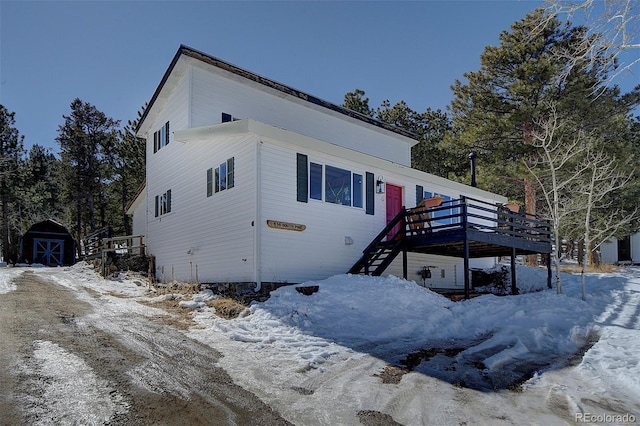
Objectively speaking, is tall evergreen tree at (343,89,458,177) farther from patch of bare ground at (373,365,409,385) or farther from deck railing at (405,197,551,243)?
patch of bare ground at (373,365,409,385)

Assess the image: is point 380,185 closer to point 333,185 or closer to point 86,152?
point 333,185

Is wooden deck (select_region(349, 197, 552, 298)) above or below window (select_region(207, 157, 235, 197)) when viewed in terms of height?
below

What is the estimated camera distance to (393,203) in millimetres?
14062

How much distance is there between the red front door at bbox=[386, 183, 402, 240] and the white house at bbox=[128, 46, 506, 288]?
4cm

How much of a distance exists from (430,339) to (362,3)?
1035cm

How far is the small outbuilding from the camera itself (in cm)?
2731

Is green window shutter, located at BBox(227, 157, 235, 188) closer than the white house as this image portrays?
No

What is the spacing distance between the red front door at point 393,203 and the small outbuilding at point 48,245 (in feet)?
78.6

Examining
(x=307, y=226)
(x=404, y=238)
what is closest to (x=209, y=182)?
(x=307, y=226)

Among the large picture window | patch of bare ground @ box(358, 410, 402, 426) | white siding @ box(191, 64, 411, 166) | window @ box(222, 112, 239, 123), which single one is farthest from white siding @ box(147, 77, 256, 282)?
patch of bare ground @ box(358, 410, 402, 426)

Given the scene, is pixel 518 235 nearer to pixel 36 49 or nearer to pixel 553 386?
pixel 553 386

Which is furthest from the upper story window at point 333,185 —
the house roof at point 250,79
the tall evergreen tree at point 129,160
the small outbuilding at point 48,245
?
the small outbuilding at point 48,245

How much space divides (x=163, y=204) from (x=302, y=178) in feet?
24.5

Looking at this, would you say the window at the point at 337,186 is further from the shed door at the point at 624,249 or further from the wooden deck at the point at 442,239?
the shed door at the point at 624,249
